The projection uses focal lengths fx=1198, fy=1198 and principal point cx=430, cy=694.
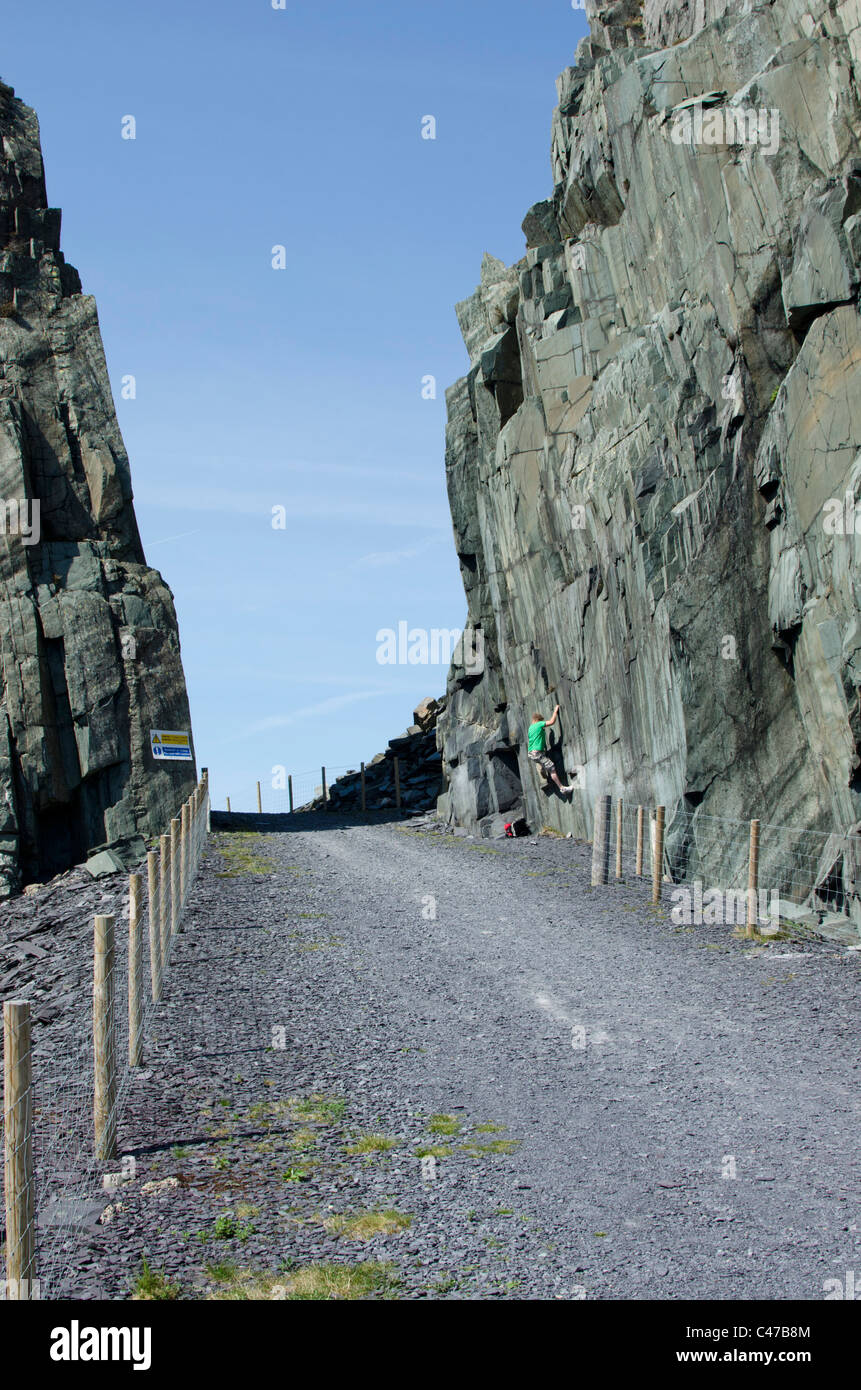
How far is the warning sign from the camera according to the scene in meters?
36.7

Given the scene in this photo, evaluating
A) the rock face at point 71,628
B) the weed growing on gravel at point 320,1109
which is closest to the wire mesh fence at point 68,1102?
the weed growing on gravel at point 320,1109

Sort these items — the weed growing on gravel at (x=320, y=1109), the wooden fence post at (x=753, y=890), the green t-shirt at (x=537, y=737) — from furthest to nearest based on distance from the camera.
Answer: the green t-shirt at (x=537, y=737) < the wooden fence post at (x=753, y=890) < the weed growing on gravel at (x=320, y=1109)

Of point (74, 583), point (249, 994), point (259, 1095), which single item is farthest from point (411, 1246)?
point (74, 583)

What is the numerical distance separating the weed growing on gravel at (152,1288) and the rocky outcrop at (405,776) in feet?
131

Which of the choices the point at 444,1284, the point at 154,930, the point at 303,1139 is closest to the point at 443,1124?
the point at 303,1139

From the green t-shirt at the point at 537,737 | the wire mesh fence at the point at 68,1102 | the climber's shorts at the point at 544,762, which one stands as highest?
the green t-shirt at the point at 537,737

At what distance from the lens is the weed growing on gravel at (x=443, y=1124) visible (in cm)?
965

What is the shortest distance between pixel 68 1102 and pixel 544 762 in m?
22.7

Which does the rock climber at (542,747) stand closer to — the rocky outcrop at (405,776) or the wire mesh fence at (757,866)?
the wire mesh fence at (757,866)

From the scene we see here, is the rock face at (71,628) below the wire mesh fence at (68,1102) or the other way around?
the other way around

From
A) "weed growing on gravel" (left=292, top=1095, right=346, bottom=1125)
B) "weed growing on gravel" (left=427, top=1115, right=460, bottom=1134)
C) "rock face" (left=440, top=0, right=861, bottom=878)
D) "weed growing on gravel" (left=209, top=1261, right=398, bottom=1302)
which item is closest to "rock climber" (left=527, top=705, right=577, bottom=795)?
"rock face" (left=440, top=0, right=861, bottom=878)

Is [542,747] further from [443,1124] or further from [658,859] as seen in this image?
[443,1124]

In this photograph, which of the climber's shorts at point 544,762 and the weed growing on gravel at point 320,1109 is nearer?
the weed growing on gravel at point 320,1109
